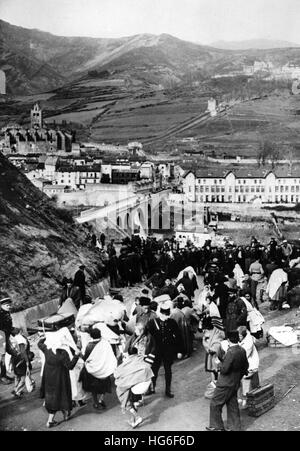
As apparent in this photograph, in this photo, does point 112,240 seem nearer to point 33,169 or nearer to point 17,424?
point 33,169

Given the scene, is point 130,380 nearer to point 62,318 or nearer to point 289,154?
point 62,318

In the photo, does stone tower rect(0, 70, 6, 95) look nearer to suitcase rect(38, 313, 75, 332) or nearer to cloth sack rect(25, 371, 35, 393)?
suitcase rect(38, 313, 75, 332)

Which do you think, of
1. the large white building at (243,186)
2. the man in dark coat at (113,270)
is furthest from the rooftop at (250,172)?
the man in dark coat at (113,270)

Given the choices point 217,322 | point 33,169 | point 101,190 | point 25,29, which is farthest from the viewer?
point 33,169

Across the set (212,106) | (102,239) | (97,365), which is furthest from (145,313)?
(212,106)

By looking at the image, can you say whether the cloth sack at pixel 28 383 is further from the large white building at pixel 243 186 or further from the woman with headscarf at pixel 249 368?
the large white building at pixel 243 186

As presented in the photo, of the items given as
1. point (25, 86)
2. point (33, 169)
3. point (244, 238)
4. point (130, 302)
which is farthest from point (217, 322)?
point (244, 238)
